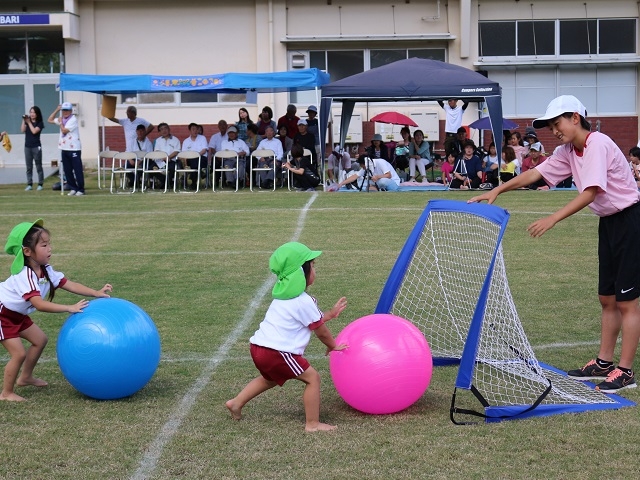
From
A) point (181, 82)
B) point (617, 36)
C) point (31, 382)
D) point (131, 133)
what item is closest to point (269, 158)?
point (181, 82)

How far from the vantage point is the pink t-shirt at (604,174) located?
629 cm

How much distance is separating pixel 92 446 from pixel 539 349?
147 inches

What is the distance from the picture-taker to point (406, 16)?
31.8 m

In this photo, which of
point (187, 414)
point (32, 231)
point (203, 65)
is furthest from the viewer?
point (203, 65)

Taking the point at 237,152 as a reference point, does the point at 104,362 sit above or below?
below

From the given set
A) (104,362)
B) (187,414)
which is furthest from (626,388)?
(104,362)

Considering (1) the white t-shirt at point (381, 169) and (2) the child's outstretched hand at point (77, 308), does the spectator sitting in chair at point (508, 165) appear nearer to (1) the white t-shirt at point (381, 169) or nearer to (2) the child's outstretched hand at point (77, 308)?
(1) the white t-shirt at point (381, 169)

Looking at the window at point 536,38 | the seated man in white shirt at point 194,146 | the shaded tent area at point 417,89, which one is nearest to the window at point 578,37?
the window at point 536,38

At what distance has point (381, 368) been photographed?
577cm

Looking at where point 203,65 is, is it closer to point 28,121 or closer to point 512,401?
point 28,121

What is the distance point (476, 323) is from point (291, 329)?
112cm

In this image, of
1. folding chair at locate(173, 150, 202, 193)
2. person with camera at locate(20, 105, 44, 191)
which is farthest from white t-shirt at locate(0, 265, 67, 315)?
person with camera at locate(20, 105, 44, 191)

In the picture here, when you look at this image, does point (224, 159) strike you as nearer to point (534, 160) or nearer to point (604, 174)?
point (534, 160)

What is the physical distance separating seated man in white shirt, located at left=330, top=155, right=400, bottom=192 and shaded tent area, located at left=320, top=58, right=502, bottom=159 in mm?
1377
